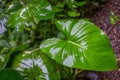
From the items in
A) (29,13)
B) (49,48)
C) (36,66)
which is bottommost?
(36,66)

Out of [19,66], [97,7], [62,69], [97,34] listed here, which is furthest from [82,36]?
[97,7]

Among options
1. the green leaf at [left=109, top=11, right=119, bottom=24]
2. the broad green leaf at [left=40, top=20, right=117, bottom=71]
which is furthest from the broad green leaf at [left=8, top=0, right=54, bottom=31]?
the green leaf at [left=109, top=11, right=119, bottom=24]

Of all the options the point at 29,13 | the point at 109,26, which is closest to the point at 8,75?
the point at 29,13

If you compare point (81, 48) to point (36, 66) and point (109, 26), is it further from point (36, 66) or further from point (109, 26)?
point (109, 26)

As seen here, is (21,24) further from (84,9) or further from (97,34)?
(84,9)

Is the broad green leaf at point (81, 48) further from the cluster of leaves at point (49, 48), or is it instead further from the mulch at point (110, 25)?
the mulch at point (110, 25)

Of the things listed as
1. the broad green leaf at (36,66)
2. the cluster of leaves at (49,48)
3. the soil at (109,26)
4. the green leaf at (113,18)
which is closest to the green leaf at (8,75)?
the cluster of leaves at (49,48)
